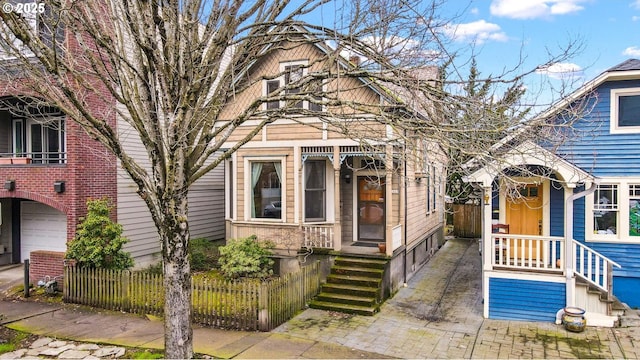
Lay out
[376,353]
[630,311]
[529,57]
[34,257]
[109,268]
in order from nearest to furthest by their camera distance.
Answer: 1. [529,57]
2. [376,353]
3. [630,311]
4. [109,268]
5. [34,257]

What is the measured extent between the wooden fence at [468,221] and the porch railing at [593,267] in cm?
1061

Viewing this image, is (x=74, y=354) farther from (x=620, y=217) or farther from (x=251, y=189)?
(x=620, y=217)

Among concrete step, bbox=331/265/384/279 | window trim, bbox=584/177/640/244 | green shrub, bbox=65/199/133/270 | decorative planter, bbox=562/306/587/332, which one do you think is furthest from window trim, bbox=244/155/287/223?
window trim, bbox=584/177/640/244

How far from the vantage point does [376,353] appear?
824 centimetres

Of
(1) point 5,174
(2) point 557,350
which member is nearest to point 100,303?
(1) point 5,174

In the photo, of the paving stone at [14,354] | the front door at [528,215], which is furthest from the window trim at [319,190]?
the paving stone at [14,354]

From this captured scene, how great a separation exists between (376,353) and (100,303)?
7.10m

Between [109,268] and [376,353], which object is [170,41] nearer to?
[376,353]

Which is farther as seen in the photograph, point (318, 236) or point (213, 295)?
point (318, 236)

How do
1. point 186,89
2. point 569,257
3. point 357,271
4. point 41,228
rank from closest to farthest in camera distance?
point 186,89 < point 569,257 < point 357,271 < point 41,228

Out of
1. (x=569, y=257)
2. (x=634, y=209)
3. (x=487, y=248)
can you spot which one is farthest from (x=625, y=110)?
(x=487, y=248)

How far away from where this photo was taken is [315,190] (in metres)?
13.8

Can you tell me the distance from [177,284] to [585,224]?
33.2 ft

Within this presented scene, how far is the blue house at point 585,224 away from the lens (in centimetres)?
Result: 1012
